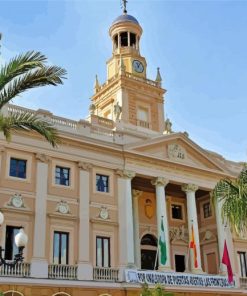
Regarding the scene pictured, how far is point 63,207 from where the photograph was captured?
25.6m

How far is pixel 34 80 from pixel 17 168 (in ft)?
37.5

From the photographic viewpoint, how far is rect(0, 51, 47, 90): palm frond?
13797mm

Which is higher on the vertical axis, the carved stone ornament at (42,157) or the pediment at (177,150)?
the pediment at (177,150)

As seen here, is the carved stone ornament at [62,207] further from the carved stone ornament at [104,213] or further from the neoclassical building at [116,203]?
the carved stone ornament at [104,213]

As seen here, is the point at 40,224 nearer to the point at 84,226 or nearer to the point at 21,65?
the point at 84,226

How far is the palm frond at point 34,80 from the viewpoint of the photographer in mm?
14078

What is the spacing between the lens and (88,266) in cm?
2506

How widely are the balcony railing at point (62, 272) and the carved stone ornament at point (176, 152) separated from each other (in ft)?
33.9

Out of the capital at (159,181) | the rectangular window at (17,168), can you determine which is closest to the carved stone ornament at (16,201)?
the rectangular window at (17,168)

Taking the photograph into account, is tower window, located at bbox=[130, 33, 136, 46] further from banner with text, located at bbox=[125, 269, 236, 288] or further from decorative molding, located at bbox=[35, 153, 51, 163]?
banner with text, located at bbox=[125, 269, 236, 288]

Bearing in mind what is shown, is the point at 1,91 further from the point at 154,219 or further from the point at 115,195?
the point at 154,219

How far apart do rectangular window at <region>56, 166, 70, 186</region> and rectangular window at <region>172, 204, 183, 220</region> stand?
10.1m

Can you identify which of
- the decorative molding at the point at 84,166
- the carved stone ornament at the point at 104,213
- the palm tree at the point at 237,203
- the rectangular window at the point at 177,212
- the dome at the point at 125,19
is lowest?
the palm tree at the point at 237,203

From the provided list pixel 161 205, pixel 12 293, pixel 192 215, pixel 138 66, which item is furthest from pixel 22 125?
pixel 138 66
